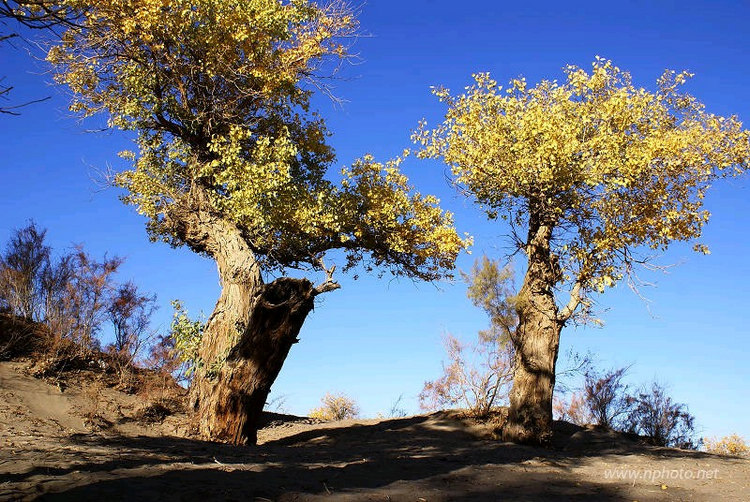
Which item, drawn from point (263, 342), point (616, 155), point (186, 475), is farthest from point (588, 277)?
point (186, 475)

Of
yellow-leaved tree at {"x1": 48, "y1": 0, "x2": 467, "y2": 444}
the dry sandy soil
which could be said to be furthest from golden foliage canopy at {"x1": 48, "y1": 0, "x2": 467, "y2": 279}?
the dry sandy soil

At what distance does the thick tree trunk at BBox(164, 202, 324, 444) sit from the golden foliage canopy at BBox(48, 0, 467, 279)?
2039mm

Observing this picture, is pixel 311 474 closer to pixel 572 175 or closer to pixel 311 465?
pixel 311 465

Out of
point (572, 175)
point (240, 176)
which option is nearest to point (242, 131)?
point (240, 176)

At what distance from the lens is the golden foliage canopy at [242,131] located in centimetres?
1490

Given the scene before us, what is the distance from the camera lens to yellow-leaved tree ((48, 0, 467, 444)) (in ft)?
45.0

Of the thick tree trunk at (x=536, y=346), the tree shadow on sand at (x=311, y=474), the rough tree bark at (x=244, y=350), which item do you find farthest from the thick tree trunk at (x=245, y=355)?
the thick tree trunk at (x=536, y=346)

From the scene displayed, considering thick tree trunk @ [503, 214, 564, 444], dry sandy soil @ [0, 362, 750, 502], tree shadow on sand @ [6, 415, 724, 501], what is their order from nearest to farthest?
tree shadow on sand @ [6, 415, 724, 501], dry sandy soil @ [0, 362, 750, 502], thick tree trunk @ [503, 214, 564, 444]

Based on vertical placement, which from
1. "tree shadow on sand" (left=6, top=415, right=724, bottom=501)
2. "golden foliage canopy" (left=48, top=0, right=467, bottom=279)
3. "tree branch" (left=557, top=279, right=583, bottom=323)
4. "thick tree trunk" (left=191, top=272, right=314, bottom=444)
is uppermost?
"golden foliage canopy" (left=48, top=0, right=467, bottom=279)

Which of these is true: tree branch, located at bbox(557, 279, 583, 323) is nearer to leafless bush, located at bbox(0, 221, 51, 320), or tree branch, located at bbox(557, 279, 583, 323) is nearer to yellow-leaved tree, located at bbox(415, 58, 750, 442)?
yellow-leaved tree, located at bbox(415, 58, 750, 442)

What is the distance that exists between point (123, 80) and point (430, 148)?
7.86 meters

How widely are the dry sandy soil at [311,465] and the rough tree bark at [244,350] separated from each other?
6.48 feet

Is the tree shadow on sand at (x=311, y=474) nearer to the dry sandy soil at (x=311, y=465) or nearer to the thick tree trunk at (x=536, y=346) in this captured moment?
the dry sandy soil at (x=311, y=465)

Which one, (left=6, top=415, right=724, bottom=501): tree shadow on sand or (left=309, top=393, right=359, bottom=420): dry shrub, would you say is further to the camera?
(left=309, top=393, right=359, bottom=420): dry shrub
